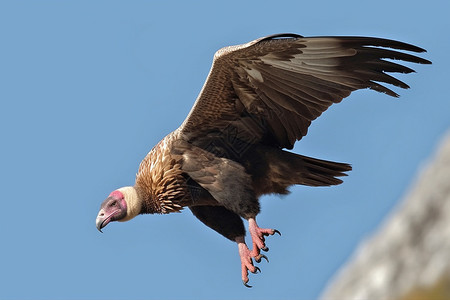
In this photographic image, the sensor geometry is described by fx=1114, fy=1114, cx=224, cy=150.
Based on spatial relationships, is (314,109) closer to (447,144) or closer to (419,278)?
(419,278)

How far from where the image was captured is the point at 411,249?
79.1m

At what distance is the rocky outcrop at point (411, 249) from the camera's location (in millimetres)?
73625

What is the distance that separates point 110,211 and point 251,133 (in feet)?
7.91

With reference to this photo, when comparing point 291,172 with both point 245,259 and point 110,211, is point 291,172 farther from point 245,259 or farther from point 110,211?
point 110,211

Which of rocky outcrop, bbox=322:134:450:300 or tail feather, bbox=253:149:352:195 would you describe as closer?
tail feather, bbox=253:149:352:195

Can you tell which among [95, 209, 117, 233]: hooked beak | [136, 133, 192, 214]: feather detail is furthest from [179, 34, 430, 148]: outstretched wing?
[95, 209, 117, 233]: hooked beak

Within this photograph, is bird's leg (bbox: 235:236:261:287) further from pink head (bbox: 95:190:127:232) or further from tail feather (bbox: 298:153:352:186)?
pink head (bbox: 95:190:127:232)

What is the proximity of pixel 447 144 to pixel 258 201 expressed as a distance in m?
78.0

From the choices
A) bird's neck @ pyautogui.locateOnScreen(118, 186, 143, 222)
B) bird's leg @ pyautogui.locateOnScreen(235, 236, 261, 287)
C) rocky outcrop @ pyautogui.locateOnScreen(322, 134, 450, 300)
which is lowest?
rocky outcrop @ pyautogui.locateOnScreen(322, 134, 450, 300)

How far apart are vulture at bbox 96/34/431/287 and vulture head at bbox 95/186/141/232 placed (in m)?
0.01

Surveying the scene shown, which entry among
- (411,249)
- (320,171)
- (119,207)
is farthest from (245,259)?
(411,249)

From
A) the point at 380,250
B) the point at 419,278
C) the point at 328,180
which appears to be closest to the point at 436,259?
the point at 419,278

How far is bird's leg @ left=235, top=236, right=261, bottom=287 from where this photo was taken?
50.2 ft

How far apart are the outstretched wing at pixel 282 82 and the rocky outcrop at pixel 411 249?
182 feet
